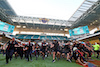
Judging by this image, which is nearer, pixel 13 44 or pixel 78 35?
pixel 13 44

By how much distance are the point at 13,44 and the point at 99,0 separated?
56.6 ft

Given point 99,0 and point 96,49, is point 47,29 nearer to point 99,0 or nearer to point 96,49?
point 99,0

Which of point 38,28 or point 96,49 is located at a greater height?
point 38,28

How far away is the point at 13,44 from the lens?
4.06 m

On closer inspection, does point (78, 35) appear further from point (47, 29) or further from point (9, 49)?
point (9, 49)

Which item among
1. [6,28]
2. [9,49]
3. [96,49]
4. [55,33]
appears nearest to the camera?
[9,49]

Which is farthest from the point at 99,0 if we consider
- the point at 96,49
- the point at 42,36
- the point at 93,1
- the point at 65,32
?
the point at 42,36

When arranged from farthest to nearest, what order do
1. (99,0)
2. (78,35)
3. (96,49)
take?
(78,35) < (99,0) < (96,49)

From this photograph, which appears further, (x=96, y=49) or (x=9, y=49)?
(x=96, y=49)

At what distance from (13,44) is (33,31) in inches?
935

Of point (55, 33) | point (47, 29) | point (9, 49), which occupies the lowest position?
point (9, 49)

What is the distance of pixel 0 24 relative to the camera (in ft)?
46.2

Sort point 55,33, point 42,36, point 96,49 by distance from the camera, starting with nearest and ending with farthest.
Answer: point 96,49, point 42,36, point 55,33

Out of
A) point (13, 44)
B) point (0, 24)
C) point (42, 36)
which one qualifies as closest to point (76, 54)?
point (13, 44)
